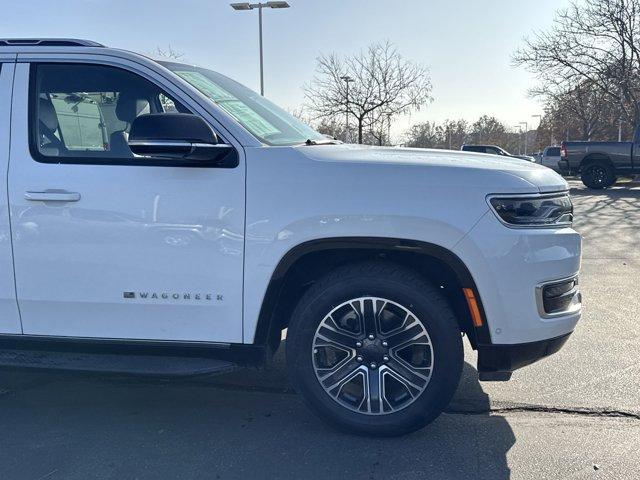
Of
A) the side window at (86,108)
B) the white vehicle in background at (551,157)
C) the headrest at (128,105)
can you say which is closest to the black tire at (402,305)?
the side window at (86,108)

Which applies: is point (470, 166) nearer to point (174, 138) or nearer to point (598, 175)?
point (174, 138)

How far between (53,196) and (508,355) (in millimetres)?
2548

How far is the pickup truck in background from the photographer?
701 inches

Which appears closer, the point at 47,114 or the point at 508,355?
the point at 508,355

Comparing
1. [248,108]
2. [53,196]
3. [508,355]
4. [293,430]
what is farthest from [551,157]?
[53,196]

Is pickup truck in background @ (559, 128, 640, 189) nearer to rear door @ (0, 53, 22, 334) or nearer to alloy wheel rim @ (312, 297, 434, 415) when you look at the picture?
alloy wheel rim @ (312, 297, 434, 415)

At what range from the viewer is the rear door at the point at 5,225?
9.67 ft

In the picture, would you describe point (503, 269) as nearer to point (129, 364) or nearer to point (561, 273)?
point (561, 273)

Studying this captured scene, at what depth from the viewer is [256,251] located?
2.80 m

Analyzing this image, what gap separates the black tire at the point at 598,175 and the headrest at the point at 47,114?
61.9 ft

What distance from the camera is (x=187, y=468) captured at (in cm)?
276

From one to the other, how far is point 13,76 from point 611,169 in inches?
758

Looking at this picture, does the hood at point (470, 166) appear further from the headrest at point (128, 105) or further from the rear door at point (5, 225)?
the rear door at point (5, 225)

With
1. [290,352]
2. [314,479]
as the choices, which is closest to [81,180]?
[290,352]
